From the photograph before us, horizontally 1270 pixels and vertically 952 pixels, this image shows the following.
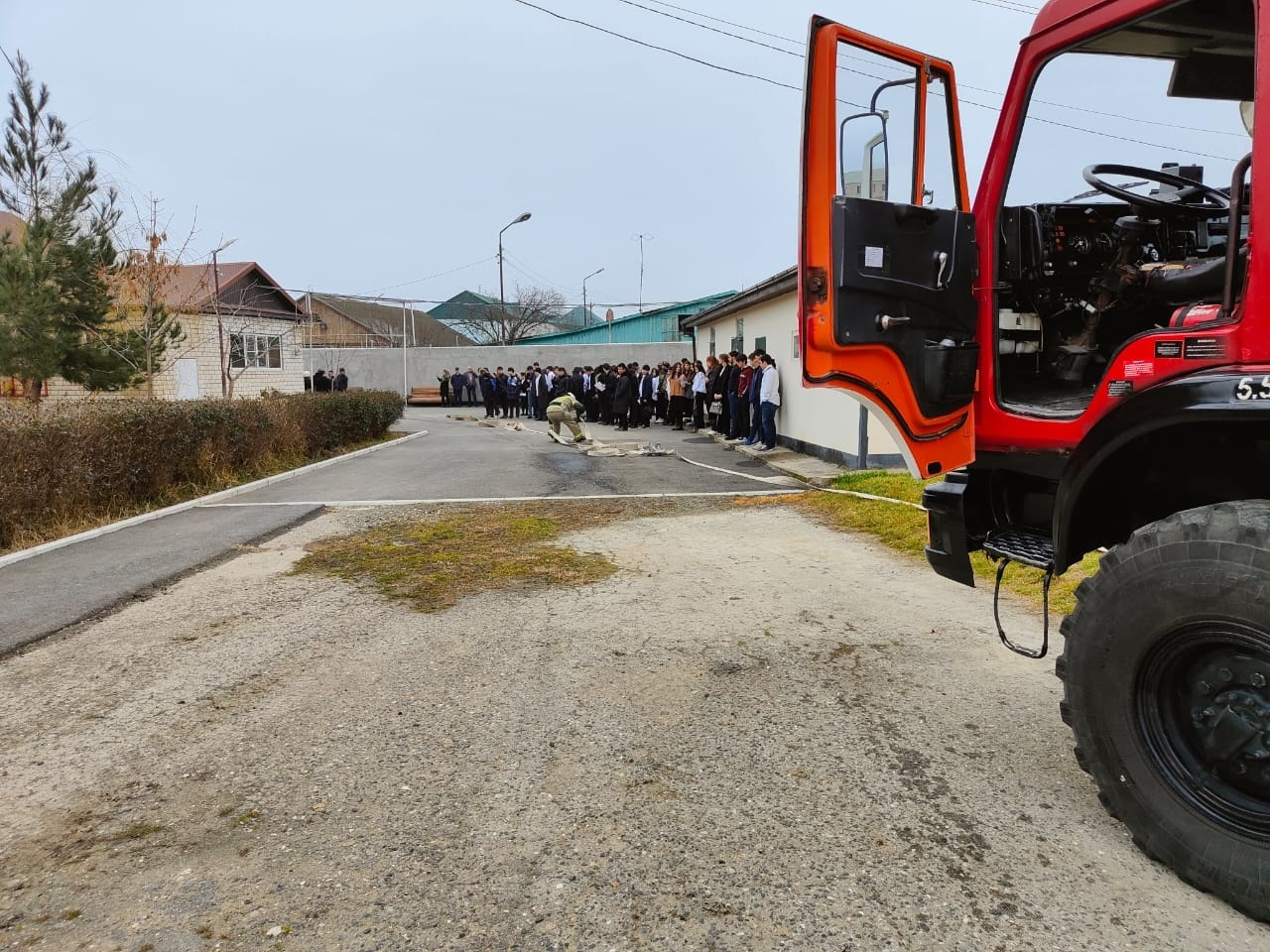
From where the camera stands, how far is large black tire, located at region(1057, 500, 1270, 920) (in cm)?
215

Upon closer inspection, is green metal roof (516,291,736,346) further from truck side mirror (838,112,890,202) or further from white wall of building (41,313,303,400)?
truck side mirror (838,112,890,202)

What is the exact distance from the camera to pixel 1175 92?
10.1 feet

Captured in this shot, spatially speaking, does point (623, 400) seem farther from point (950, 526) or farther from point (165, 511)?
point (950, 526)

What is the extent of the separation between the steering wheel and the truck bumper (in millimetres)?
1237

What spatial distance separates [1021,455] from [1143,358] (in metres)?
0.76

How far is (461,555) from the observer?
700 cm

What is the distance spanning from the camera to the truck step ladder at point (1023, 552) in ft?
10.2

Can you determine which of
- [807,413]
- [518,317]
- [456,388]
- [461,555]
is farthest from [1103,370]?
[518,317]

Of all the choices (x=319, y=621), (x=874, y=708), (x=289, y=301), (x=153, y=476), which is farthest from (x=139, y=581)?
(x=289, y=301)

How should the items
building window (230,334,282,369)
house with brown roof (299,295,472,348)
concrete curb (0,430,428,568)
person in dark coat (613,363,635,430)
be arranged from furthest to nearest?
house with brown roof (299,295,472,348)
building window (230,334,282,369)
person in dark coat (613,363,635,430)
concrete curb (0,430,428,568)

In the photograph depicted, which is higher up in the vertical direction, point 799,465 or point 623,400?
point 623,400

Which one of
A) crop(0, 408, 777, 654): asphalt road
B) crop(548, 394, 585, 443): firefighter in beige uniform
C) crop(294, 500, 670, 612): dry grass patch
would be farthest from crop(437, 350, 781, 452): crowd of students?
crop(294, 500, 670, 612): dry grass patch

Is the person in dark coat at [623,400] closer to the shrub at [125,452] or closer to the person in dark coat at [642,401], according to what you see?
the person in dark coat at [642,401]

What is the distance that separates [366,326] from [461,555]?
57907 millimetres
